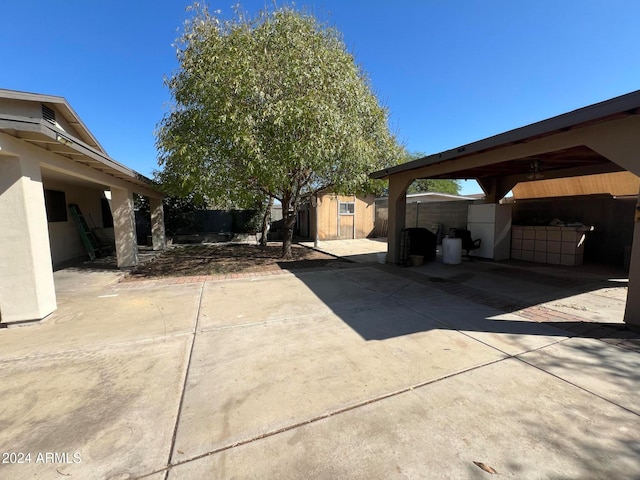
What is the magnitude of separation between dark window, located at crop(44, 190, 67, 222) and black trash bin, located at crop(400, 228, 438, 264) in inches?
394

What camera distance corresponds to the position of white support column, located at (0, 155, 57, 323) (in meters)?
3.63

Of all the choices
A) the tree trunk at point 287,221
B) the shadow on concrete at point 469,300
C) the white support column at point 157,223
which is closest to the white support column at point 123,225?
the white support column at point 157,223

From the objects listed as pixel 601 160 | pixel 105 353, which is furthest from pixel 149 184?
pixel 601 160

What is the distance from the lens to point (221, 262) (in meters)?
8.52

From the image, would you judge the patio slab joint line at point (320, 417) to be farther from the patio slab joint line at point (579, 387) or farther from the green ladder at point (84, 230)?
the green ladder at point (84, 230)

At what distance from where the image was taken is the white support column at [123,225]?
7781 mm

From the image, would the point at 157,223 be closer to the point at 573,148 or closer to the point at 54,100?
the point at 54,100

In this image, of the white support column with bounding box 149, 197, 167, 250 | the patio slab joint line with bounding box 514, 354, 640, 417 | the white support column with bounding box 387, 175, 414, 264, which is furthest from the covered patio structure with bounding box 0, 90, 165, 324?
the white support column with bounding box 387, 175, 414, 264

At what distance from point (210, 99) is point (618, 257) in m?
10.7

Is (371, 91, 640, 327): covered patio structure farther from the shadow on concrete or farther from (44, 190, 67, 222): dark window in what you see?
(44, 190, 67, 222): dark window

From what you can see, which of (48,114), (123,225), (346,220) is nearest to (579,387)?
(123,225)

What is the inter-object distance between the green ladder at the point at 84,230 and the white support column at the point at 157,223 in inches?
76.2

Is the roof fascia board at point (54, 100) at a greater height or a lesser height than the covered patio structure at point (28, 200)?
greater

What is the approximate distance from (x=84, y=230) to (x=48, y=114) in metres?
3.79
